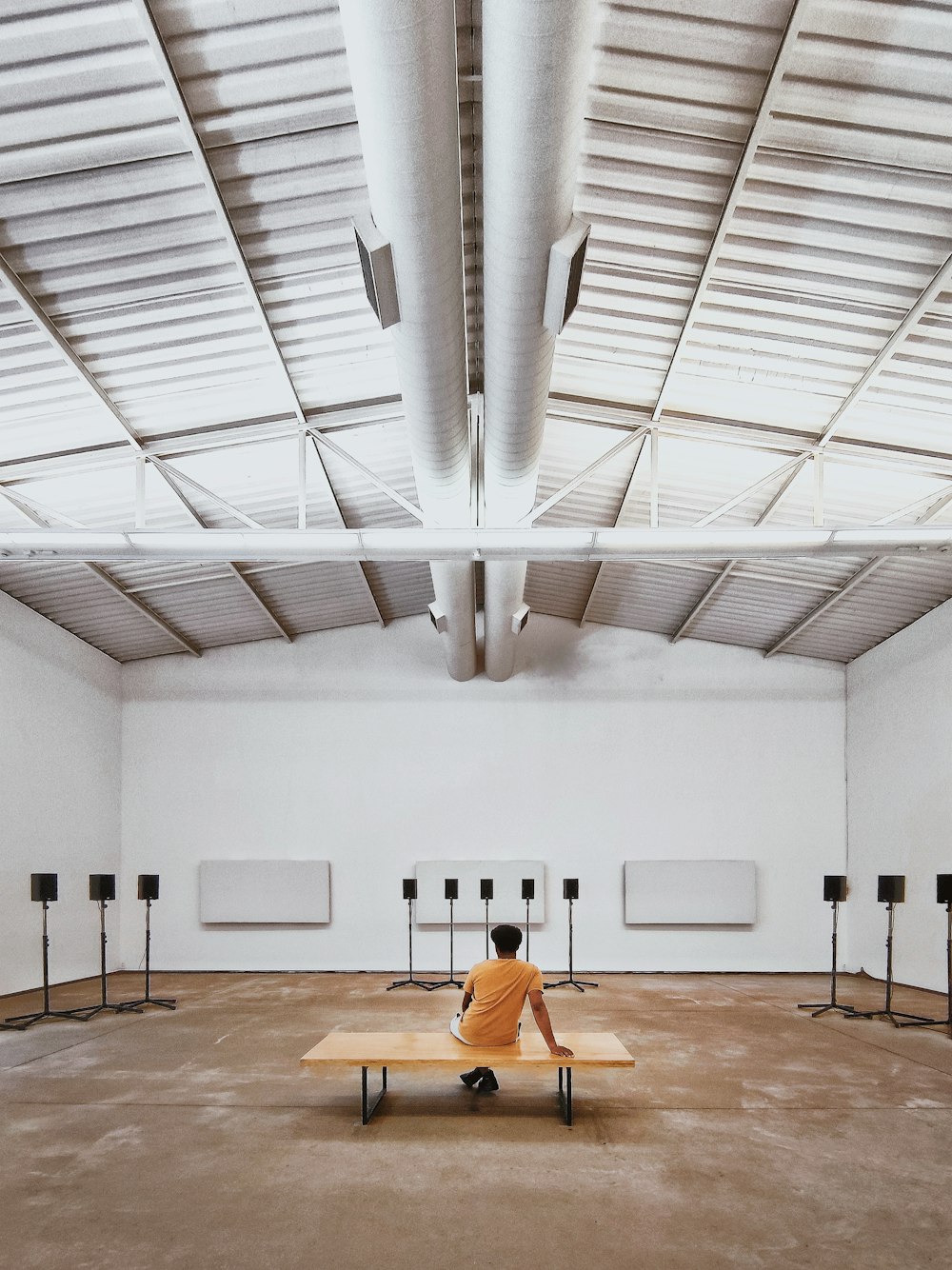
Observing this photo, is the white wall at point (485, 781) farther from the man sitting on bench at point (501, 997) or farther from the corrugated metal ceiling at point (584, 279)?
the man sitting on bench at point (501, 997)

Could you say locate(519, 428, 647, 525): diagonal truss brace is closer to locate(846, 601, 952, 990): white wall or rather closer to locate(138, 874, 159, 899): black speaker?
A: locate(846, 601, 952, 990): white wall

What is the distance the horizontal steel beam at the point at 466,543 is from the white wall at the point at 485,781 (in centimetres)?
557

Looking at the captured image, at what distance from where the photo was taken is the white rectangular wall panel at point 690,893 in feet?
40.8

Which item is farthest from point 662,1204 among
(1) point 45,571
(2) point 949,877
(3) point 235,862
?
(3) point 235,862

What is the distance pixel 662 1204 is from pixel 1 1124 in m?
3.84

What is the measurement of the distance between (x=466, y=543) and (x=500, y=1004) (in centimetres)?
342

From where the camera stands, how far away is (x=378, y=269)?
169 inches

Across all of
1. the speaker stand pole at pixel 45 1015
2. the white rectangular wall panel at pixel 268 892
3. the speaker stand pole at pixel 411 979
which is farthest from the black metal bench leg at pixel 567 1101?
the white rectangular wall panel at pixel 268 892

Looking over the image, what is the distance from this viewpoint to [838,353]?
→ 6590mm

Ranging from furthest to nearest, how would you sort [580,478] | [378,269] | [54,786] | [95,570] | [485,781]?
[485,781], [54,786], [95,570], [580,478], [378,269]

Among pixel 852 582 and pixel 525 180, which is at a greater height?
pixel 525 180

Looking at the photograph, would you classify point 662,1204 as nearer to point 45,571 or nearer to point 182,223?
point 182,223

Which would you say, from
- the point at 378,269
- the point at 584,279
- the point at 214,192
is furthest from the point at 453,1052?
the point at 214,192

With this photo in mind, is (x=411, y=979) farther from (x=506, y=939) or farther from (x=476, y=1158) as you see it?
(x=476, y=1158)
